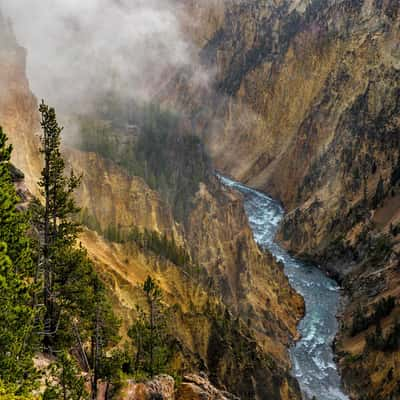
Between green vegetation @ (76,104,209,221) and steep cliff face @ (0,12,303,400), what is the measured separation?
7.72 ft

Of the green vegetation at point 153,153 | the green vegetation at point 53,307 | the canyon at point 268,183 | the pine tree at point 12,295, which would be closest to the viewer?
the pine tree at point 12,295

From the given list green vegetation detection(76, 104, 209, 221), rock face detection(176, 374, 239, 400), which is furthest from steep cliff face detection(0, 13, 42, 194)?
rock face detection(176, 374, 239, 400)

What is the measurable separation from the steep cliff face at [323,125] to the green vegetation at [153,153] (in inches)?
744

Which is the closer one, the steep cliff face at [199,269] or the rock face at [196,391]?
the rock face at [196,391]

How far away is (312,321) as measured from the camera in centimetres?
5584

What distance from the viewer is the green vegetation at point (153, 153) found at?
2485 inches

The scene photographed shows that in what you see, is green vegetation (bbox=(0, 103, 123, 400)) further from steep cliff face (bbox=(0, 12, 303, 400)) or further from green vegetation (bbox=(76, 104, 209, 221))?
green vegetation (bbox=(76, 104, 209, 221))

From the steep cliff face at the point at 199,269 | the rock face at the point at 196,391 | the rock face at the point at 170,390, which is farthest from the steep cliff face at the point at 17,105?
the rock face at the point at 170,390

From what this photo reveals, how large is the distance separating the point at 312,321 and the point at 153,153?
29.7 metres

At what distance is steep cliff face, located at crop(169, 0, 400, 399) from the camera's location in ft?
197

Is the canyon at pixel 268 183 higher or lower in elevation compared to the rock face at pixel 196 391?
higher

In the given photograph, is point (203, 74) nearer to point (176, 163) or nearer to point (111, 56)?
point (111, 56)

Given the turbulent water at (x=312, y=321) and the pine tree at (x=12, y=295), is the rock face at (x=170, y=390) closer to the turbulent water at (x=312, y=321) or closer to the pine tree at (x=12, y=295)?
the pine tree at (x=12, y=295)

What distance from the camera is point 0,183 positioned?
12.7 metres
